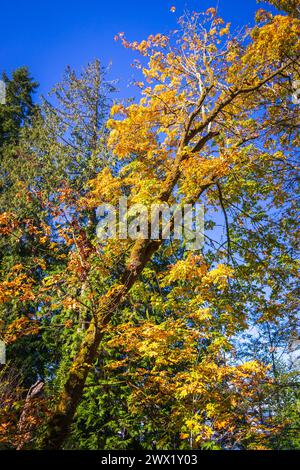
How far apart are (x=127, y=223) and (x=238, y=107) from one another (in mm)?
3508

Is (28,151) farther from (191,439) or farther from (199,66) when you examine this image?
(191,439)

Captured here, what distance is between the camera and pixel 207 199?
8695 mm

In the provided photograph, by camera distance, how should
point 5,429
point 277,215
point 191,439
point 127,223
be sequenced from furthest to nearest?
point 277,215 → point 127,223 → point 191,439 → point 5,429

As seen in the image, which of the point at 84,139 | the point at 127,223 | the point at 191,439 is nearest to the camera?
the point at 191,439

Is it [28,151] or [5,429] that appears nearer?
[5,429]

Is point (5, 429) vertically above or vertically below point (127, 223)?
below

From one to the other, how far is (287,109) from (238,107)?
1.10 meters

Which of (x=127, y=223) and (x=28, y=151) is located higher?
(x=28, y=151)

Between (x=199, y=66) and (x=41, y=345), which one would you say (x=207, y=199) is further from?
(x=41, y=345)

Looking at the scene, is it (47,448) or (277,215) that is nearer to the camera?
(47,448)

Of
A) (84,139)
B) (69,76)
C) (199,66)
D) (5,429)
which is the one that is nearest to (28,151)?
(84,139)

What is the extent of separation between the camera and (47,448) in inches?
191
